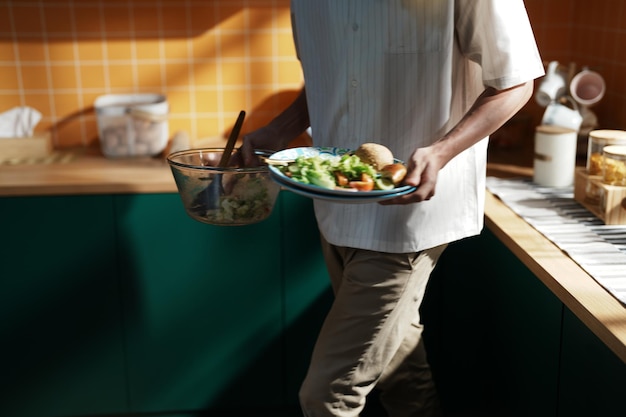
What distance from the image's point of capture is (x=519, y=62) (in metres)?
1.43

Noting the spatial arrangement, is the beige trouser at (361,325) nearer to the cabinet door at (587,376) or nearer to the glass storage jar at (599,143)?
the cabinet door at (587,376)

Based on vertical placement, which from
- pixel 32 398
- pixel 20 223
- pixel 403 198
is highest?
pixel 403 198

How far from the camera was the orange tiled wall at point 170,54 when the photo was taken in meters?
2.59

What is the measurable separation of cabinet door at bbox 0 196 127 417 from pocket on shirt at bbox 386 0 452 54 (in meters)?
1.03

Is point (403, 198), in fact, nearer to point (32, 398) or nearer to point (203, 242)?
point (203, 242)

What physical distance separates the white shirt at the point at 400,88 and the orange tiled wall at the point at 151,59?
96cm

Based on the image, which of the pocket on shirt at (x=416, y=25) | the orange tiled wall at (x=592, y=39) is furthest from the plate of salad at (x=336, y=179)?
the orange tiled wall at (x=592, y=39)

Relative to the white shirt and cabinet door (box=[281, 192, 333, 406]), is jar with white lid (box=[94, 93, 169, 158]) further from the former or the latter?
the white shirt

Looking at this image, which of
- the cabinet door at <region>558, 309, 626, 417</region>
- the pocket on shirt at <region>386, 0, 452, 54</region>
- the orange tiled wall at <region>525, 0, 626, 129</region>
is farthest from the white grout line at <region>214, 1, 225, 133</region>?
the cabinet door at <region>558, 309, 626, 417</region>

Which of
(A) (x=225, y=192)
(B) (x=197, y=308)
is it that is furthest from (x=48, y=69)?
(A) (x=225, y=192)

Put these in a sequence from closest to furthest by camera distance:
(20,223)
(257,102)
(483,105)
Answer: (483,105), (20,223), (257,102)

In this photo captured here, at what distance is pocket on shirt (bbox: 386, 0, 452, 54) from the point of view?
152 centimetres

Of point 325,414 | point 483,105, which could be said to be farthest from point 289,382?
point 483,105

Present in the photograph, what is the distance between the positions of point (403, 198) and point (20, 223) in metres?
1.27
